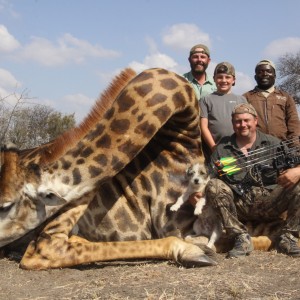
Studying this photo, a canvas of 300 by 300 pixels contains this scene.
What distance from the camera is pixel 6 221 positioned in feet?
16.4

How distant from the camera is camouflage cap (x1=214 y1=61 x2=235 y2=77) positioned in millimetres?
6738

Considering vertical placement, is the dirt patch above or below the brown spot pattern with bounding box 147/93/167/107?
below

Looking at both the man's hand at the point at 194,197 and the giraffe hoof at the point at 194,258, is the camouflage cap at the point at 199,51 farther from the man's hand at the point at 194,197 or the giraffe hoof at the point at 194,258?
the giraffe hoof at the point at 194,258

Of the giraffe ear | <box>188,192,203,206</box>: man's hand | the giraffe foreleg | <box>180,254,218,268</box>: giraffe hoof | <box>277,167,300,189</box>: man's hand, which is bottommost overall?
<box>180,254,218,268</box>: giraffe hoof

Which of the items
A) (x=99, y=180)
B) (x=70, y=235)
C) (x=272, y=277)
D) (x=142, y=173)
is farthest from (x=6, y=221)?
(x=272, y=277)

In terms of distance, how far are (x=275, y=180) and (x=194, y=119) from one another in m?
1.03

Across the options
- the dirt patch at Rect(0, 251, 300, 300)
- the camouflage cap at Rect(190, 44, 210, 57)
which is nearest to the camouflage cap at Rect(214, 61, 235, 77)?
the camouflage cap at Rect(190, 44, 210, 57)

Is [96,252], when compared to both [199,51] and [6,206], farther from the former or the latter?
[199,51]

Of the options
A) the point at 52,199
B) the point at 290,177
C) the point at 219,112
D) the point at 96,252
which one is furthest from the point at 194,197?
the point at 219,112

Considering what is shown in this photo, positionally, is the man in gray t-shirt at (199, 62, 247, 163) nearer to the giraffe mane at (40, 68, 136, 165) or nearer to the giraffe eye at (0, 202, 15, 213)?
the giraffe mane at (40, 68, 136, 165)

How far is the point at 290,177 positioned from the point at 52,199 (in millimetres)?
2230

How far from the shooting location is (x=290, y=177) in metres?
5.16

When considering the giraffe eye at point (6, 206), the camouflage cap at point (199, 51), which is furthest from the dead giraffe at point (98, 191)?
the camouflage cap at point (199, 51)

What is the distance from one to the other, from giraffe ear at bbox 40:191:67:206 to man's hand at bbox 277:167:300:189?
207 centimetres
